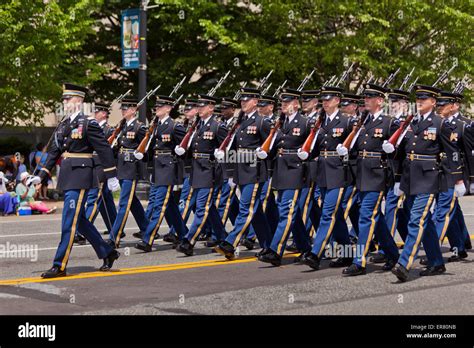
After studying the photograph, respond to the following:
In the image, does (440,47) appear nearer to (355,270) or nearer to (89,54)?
(89,54)

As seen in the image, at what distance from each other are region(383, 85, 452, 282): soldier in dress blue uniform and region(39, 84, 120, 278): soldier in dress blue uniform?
3.11m

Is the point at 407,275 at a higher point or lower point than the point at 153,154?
lower

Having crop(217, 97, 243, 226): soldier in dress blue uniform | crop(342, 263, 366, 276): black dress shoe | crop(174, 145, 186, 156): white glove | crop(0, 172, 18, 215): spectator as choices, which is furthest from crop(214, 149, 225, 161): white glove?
crop(0, 172, 18, 215): spectator

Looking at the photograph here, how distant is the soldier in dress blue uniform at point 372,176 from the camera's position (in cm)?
1111

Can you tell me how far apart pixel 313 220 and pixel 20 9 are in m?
14.1

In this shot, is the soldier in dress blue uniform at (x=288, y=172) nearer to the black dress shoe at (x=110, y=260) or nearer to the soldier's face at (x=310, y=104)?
the soldier's face at (x=310, y=104)

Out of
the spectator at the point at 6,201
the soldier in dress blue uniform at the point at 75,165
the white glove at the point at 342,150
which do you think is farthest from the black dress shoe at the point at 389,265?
the spectator at the point at 6,201

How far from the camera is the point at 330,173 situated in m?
11.6

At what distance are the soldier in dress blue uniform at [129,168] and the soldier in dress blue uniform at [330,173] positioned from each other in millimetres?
2945

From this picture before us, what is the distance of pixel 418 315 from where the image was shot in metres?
8.55

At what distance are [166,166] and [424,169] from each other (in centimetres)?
419

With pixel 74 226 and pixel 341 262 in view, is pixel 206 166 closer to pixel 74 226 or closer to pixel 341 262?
pixel 341 262

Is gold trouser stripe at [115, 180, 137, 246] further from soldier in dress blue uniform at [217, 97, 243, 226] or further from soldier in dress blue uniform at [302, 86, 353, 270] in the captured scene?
soldier in dress blue uniform at [302, 86, 353, 270]
